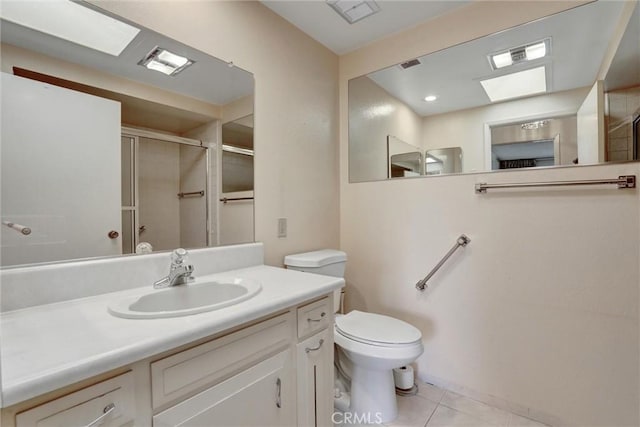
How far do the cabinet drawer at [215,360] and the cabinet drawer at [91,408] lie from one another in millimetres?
56

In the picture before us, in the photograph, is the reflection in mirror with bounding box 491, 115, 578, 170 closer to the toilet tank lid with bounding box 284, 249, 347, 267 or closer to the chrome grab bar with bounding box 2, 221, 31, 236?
the toilet tank lid with bounding box 284, 249, 347, 267

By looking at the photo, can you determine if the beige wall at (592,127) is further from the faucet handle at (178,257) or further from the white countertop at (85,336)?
the faucet handle at (178,257)

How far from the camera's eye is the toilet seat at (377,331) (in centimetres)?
142

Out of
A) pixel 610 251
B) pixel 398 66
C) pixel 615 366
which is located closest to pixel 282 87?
pixel 398 66

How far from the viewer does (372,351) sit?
55.3 inches

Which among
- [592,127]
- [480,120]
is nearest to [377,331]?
[480,120]

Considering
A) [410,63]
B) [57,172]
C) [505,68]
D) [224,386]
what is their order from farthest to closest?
[410,63] < [505,68] < [57,172] < [224,386]

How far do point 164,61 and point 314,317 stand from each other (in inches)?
50.4

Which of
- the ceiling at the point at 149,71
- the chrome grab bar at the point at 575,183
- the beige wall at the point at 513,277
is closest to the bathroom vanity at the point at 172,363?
the ceiling at the point at 149,71

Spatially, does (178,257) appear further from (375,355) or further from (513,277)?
(513,277)

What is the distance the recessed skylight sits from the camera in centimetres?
153

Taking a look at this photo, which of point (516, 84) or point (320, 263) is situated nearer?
point (516, 84)

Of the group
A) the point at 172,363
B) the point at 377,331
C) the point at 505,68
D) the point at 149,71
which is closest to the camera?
the point at 172,363

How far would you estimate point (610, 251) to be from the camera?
1347 mm
